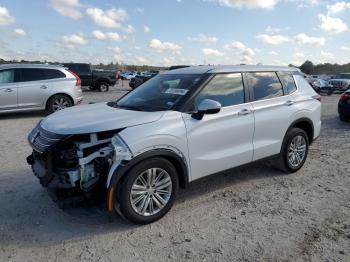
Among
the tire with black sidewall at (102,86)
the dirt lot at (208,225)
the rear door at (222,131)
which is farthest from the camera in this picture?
the tire with black sidewall at (102,86)

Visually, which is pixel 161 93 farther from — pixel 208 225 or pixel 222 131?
pixel 208 225

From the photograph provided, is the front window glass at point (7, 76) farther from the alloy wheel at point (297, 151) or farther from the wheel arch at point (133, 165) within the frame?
the alloy wheel at point (297, 151)

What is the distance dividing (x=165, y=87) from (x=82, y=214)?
2.00 m

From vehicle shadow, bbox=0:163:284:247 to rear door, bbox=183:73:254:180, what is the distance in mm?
307

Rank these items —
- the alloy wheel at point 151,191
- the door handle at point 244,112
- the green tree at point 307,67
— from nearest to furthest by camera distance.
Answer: the alloy wheel at point 151,191 → the door handle at point 244,112 → the green tree at point 307,67

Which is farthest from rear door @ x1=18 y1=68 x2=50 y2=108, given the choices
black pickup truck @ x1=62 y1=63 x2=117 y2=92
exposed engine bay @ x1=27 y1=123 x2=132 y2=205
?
black pickup truck @ x1=62 y1=63 x2=117 y2=92

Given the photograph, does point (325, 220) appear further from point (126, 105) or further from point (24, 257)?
point (24, 257)

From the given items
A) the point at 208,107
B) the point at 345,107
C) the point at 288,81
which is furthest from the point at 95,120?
the point at 345,107

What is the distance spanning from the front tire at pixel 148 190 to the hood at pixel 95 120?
50 centimetres

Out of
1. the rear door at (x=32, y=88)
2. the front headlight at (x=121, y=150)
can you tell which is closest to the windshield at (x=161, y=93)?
the front headlight at (x=121, y=150)

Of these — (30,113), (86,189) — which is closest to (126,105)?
(86,189)

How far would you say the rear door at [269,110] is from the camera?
16.7 feet

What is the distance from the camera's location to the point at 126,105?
4.84 meters

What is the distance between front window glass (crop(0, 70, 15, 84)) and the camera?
10.7 metres
